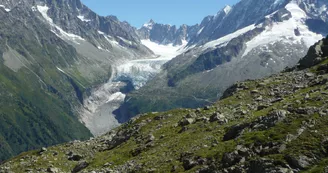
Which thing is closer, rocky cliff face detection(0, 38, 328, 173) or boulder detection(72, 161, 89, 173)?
rocky cliff face detection(0, 38, 328, 173)

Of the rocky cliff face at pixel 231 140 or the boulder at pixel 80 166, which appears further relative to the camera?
the boulder at pixel 80 166

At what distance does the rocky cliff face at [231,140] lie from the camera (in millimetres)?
27938

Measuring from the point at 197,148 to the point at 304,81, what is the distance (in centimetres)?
2220

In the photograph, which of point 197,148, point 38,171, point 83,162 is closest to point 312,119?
point 197,148

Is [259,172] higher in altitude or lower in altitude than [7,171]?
lower

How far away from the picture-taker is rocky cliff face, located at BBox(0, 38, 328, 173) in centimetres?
2794

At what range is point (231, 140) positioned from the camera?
33875 mm

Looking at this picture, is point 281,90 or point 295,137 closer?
point 295,137

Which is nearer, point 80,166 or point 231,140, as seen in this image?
point 231,140

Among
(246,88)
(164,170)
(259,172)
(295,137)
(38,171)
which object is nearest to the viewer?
(259,172)

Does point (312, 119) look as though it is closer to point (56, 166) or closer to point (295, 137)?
point (295, 137)

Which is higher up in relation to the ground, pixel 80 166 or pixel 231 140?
pixel 80 166

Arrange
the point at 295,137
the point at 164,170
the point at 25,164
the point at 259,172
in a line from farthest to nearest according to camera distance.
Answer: the point at 25,164 < the point at 164,170 < the point at 295,137 < the point at 259,172

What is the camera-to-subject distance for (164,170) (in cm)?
3484
